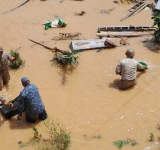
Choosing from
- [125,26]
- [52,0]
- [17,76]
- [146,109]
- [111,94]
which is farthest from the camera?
[52,0]

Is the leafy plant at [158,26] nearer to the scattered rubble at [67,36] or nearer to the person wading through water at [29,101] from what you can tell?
the scattered rubble at [67,36]

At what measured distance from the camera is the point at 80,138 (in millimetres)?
6230

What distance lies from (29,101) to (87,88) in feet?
6.27

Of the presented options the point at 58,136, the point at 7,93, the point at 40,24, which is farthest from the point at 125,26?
the point at 58,136

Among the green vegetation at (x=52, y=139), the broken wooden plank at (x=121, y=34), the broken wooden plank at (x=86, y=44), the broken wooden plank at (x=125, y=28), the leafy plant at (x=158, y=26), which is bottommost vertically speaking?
the green vegetation at (x=52, y=139)

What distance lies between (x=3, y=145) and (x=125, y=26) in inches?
247

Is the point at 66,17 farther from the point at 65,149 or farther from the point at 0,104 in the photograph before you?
the point at 65,149

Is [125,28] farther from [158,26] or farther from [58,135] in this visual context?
[58,135]

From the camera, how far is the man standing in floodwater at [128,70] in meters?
7.43

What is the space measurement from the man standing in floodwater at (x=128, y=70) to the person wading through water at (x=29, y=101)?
90.1 inches

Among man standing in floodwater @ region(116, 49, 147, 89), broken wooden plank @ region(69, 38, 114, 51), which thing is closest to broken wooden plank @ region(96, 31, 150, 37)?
broken wooden plank @ region(69, 38, 114, 51)

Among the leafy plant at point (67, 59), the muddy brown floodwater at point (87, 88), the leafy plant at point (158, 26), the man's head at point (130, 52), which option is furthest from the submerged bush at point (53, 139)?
the leafy plant at point (158, 26)

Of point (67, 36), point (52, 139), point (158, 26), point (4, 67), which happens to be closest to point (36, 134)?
point (52, 139)

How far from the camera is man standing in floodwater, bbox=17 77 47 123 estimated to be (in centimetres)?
635
